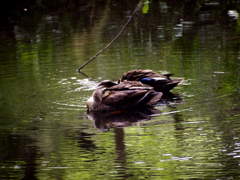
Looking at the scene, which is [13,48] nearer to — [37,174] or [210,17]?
[210,17]

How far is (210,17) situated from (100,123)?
11.1m

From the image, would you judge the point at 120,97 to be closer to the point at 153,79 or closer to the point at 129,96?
the point at 129,96

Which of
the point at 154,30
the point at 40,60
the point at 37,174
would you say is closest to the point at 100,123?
the point at 37,174

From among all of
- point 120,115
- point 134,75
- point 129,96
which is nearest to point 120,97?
point 129,96

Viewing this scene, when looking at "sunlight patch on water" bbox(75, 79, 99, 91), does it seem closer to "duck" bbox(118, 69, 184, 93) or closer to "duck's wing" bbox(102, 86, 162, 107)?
"duck" bbox(118, 69, 184, 93)

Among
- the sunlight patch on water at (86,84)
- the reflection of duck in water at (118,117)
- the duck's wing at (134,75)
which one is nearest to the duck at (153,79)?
the duck's wing at (134,75)

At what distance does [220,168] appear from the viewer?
16.9ft

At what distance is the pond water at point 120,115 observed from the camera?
17.8 ft

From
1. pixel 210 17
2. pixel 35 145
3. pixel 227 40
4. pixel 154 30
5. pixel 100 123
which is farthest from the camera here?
pixel 210 17

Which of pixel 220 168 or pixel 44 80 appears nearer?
pixel 220 168

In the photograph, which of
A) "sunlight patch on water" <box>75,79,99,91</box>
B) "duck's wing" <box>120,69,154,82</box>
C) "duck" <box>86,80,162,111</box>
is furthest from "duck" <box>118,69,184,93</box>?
"sunlight patch on water" <box>75,79,99,91</box>

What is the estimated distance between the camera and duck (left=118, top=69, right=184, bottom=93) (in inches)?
339

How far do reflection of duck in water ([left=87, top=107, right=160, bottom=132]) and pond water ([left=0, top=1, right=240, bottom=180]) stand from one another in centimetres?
2

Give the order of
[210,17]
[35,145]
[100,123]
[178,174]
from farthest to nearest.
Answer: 1. [210,17]
2. [100,123]
3. [35,145]
4. [178,174]
